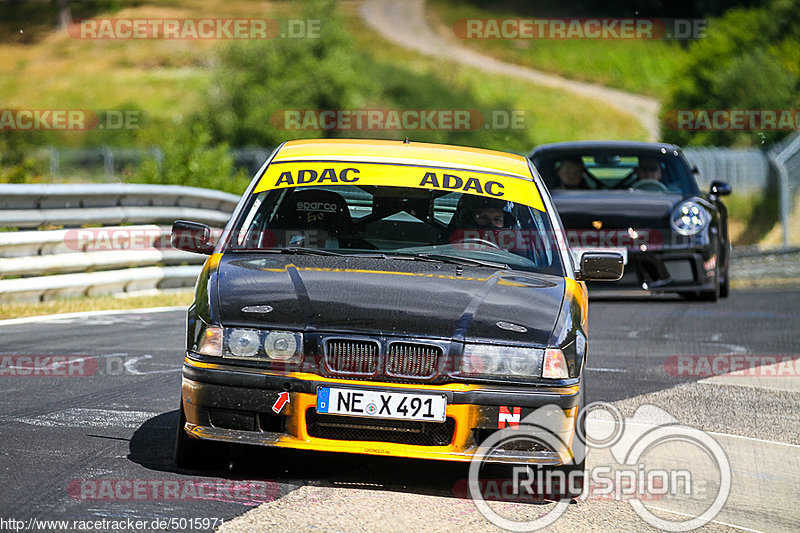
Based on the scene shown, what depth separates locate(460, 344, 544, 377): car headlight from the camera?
491cm

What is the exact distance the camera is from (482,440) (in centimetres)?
491

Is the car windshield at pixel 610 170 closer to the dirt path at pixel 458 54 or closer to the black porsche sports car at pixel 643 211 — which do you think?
the black porsche sports car at pixel 643 211

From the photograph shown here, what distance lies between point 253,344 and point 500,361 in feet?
3.13

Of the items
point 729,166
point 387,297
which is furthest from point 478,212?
point 729,166

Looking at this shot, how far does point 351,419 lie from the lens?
16.0 feet

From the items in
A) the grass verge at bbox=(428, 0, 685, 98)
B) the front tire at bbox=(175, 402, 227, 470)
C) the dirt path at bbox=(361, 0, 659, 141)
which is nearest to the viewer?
the front tire at bbox=(175, 402, 227, 470)

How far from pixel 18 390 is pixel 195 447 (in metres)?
2.22

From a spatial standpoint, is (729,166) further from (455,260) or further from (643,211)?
(455,260)

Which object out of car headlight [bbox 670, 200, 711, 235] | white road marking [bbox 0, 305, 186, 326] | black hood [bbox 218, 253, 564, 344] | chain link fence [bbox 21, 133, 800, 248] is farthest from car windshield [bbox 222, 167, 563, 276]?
chain link fence [bbox 21, 133, 800, 248]

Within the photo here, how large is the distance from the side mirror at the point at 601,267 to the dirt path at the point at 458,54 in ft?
200

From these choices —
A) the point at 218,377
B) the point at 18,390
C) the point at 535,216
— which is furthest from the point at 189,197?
the point at 218,377

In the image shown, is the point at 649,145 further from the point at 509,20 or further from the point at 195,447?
the point at 509,20

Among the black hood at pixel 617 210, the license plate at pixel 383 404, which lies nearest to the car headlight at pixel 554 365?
the license plate at pixel 383 404

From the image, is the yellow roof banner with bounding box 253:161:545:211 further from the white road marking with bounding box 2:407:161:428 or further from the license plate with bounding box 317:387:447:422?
the license plate with bounding box 317:387:447:422
